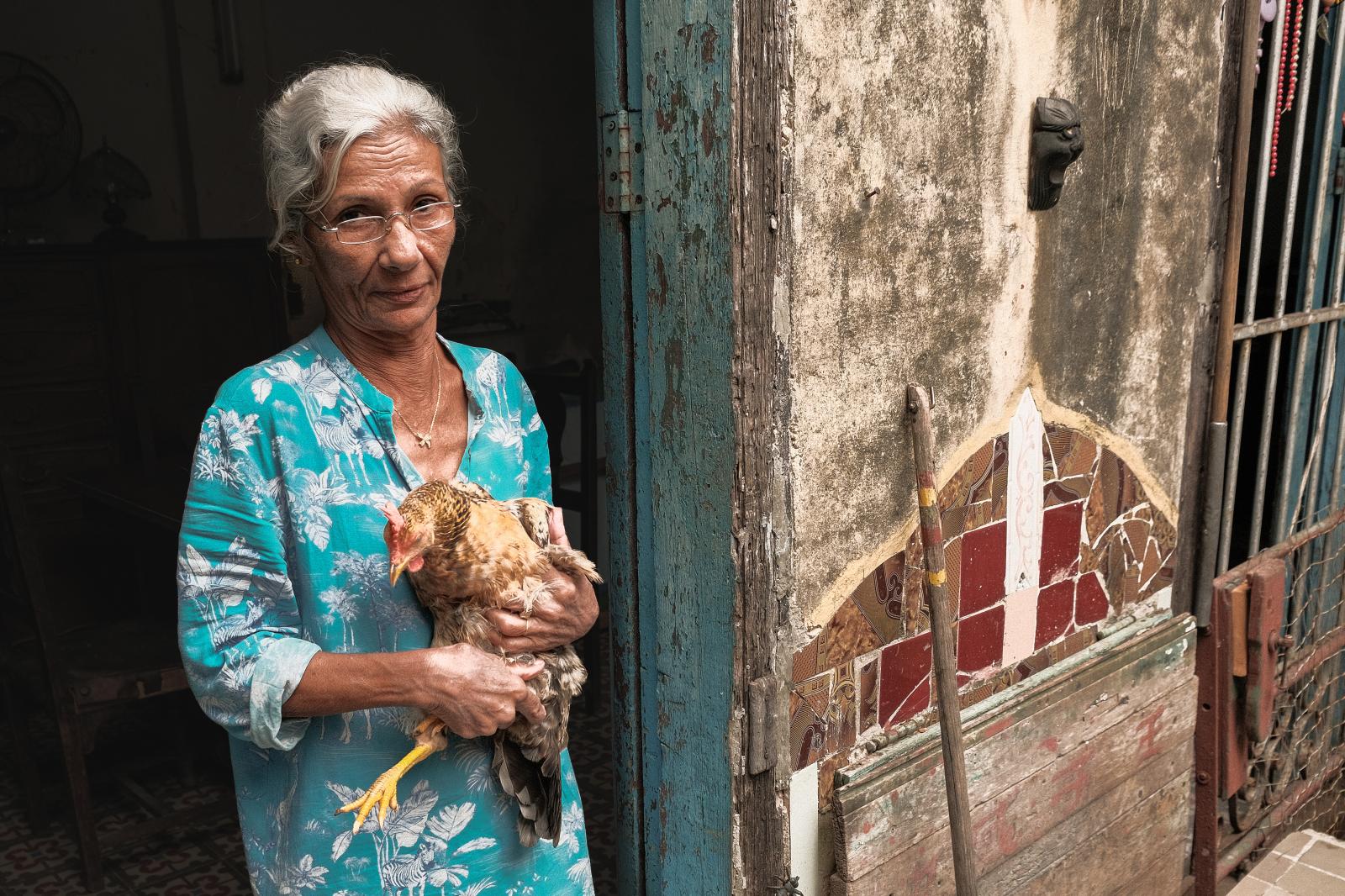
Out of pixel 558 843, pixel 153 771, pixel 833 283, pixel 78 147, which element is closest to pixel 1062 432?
pixel 833 283

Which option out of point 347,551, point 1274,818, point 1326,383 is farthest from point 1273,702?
point 347,551

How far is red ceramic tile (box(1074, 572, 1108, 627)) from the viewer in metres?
2.69

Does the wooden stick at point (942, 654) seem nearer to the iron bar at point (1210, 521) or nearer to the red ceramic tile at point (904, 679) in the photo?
the red ceramic tile at point (904, 679)

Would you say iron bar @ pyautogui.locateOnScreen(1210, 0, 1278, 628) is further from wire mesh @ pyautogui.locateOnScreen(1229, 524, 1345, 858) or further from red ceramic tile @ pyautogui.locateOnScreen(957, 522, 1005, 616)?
red ceramic tile @ pyautogui.locateOnScreen(957, 522, 1005, 616)

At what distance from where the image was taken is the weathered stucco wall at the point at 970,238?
74.5 inches

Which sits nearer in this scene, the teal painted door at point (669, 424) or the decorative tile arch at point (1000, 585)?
the teal painted door at point (669, 424)

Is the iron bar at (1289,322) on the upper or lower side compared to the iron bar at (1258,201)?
lower

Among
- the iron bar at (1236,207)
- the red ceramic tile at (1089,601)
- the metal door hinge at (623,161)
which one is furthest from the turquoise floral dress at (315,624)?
the iron bar at (1236,207)

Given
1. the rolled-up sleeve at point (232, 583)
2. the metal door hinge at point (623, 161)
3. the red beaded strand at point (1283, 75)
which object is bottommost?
the rolled-up sleeve at point (232, 583)

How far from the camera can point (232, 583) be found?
1387 mm

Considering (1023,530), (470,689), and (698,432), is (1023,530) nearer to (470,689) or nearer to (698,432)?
(698,432)

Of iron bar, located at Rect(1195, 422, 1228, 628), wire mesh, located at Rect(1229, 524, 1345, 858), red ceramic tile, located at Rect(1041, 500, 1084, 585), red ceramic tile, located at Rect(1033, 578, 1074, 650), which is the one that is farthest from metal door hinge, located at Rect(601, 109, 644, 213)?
wire mesh, located at Rect(1229, 524, 1345, 858)

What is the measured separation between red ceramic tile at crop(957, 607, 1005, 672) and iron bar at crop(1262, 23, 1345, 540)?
1338mm

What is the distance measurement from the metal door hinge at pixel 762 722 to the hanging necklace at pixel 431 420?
2.35 ft
